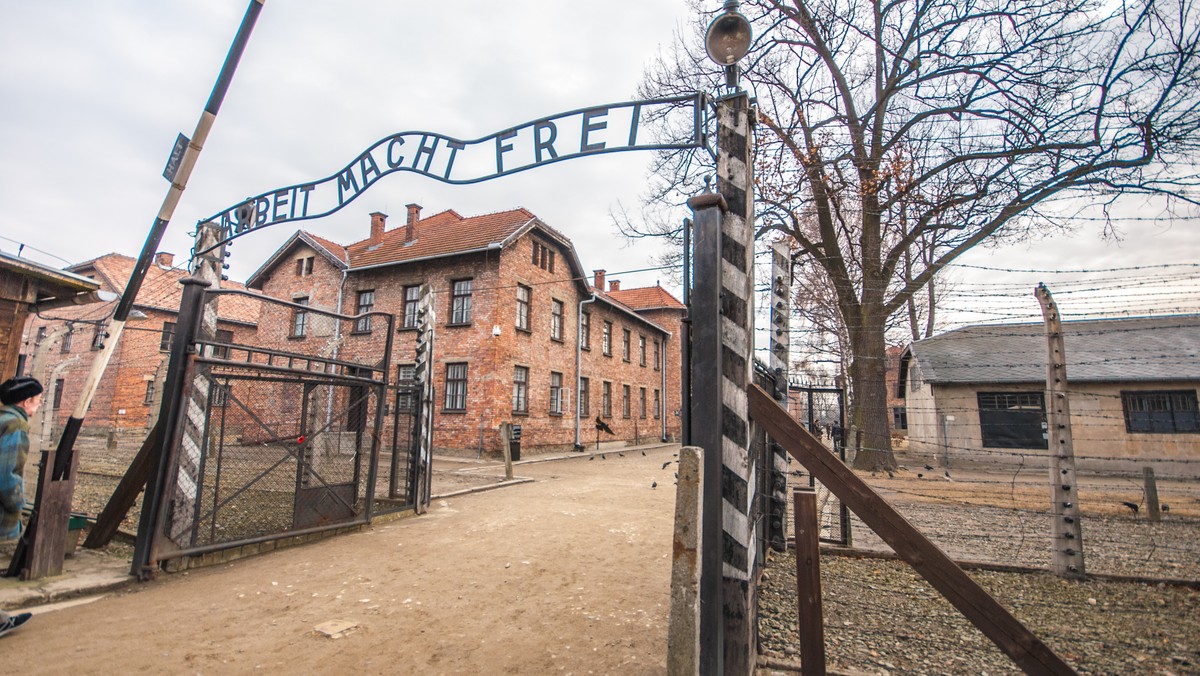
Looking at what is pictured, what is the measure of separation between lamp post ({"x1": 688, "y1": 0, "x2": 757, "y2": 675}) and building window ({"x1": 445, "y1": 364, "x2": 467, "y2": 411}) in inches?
633

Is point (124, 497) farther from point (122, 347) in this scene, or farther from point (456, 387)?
point (122, 347)

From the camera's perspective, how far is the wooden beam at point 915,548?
2.12m

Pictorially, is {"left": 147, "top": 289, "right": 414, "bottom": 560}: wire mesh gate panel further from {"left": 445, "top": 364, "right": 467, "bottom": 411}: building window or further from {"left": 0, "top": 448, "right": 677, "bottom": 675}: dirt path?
{"left": 445, "top": 364, "right": 467, "bottom": 411}: building window

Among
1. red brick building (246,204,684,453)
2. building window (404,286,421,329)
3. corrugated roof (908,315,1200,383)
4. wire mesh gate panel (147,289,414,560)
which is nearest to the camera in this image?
wire mesh gate panel (147,289,414,560)

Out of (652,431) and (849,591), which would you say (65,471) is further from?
(652,431)

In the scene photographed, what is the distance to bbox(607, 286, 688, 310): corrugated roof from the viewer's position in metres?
33.4

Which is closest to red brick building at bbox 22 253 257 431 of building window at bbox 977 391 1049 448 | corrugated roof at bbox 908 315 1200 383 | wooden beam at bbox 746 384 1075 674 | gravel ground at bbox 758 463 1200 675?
gravel ground at bbox 758 463 1200 675

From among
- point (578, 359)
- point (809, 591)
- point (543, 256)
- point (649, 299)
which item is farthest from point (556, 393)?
point (809, 591)

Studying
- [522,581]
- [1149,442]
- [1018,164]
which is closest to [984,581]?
[522,581]

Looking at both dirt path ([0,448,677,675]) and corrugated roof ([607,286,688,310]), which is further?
corrugated roof ([607,286,688,310])

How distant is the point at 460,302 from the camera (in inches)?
742

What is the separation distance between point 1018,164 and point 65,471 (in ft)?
50.8

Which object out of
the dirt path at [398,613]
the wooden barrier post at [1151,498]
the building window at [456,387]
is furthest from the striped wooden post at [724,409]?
the building window at [456,387]

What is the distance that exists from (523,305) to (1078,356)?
18800 mm
